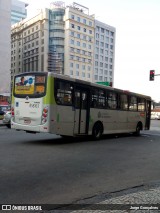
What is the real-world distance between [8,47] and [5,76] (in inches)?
332

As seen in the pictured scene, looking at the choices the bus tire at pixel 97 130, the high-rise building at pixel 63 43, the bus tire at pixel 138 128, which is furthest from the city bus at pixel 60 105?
the high-rise building at pixel 63 43

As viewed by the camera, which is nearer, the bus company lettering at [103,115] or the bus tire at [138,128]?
the bus company lettering at [103,115]

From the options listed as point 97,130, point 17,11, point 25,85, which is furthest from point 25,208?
point 17,11

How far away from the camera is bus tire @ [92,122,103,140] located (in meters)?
14.2

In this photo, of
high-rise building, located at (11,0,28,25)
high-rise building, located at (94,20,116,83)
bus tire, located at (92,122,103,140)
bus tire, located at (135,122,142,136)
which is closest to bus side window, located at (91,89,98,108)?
bus tire, located at (92,122,103,140)

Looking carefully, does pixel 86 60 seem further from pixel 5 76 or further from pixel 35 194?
pixel 35 194

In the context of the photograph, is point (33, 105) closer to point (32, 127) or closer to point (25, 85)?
point (32, 127)

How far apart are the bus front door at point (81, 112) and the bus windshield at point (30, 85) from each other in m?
1.93

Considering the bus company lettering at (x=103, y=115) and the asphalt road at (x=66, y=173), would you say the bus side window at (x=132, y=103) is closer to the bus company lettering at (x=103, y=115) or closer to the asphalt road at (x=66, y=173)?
the bus company lettering at (x=103, y=115)

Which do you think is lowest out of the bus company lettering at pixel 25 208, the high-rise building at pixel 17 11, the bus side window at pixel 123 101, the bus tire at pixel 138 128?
the bus company lettering at pixel 25 208

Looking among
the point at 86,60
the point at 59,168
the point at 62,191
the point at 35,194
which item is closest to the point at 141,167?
the point at 59,168

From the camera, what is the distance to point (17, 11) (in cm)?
14525

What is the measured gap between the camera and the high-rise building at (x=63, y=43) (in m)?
107

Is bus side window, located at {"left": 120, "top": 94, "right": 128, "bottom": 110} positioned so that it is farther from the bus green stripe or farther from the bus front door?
the bus green stripe
